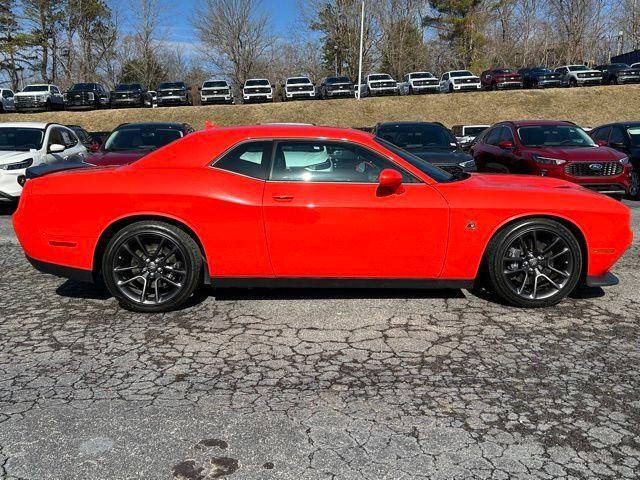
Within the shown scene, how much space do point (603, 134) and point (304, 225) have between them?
1069cm

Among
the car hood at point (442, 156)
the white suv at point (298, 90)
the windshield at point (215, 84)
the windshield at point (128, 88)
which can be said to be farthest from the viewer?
the windshield at point (128, 88)

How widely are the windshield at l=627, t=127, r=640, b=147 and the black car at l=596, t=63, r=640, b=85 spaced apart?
2842 centimetres

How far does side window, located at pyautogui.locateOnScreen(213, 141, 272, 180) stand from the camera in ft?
15.0

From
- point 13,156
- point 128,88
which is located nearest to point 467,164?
point 13,156

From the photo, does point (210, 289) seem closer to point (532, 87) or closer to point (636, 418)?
point (636, 418)

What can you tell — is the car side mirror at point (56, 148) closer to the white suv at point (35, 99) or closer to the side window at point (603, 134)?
the side window at point (603, 134)

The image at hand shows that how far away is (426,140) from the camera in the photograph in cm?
1055

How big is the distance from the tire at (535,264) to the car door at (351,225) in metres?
0.50

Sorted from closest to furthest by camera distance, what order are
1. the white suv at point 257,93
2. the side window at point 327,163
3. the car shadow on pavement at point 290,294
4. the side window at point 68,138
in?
the side window at point 327,163 < the car shadow on pavement at point 290,294 < the side window at point 68,138 < the white suv at point 257,93

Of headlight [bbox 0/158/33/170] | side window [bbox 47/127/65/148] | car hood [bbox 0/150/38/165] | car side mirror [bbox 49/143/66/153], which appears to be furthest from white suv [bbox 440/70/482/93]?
headlight [bbox 0/158/33/170]

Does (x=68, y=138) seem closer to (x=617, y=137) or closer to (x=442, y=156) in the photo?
(x=442, y=156)

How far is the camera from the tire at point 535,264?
454 cm

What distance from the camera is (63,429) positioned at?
2836mm

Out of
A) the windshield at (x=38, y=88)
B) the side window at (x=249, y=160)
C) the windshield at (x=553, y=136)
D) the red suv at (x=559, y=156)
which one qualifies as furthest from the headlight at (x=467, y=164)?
the windshield at (x=38, y=88)
